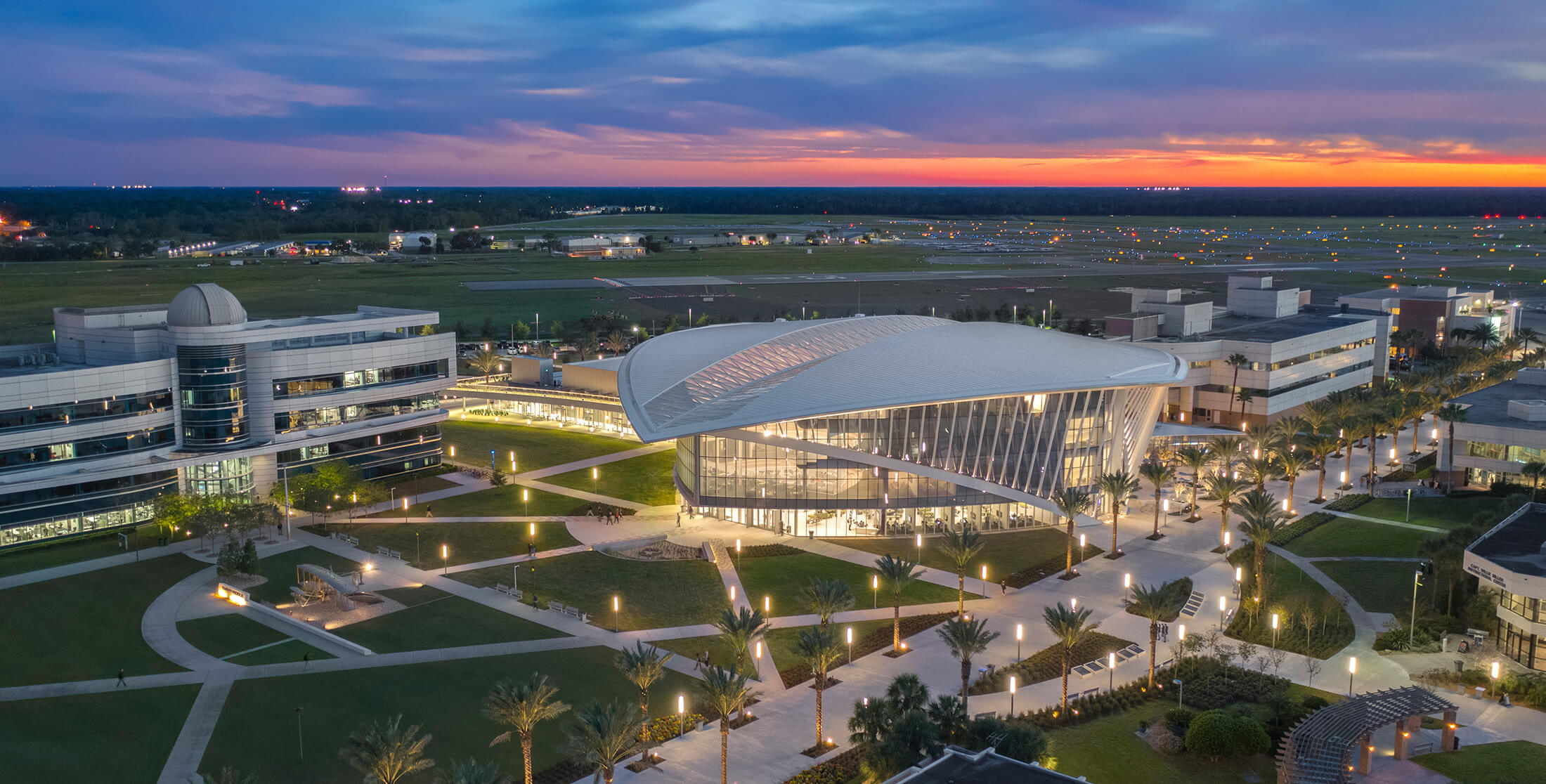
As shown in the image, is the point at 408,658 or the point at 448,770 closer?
the point at 448,770

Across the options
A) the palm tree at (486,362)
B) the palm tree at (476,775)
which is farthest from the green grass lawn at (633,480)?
the palm tree at (476,775)

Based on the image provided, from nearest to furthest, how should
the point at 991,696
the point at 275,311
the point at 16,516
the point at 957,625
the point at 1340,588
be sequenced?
the point at 957,625 < the point at 991,696 < the point at 1340,588 < the point at 16,516 < the point at 275,311

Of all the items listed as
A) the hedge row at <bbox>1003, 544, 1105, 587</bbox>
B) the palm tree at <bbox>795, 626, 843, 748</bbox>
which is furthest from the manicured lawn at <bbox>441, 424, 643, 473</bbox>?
the palm tree at <bbox>795, 626, 843, 748</bbox>

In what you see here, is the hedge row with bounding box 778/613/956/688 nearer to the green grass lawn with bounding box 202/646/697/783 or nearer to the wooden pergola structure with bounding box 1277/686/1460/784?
the green grass lawn with bounding box 202/646/697/783

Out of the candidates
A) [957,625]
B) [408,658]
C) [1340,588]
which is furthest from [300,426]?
[1340,588]

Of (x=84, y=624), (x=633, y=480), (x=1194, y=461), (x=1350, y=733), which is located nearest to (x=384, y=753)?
(x=84, y=624)

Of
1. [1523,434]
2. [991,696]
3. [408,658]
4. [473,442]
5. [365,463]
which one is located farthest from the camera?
[473,442]

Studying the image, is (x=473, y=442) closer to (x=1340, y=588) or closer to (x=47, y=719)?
(x=47, y=719)
